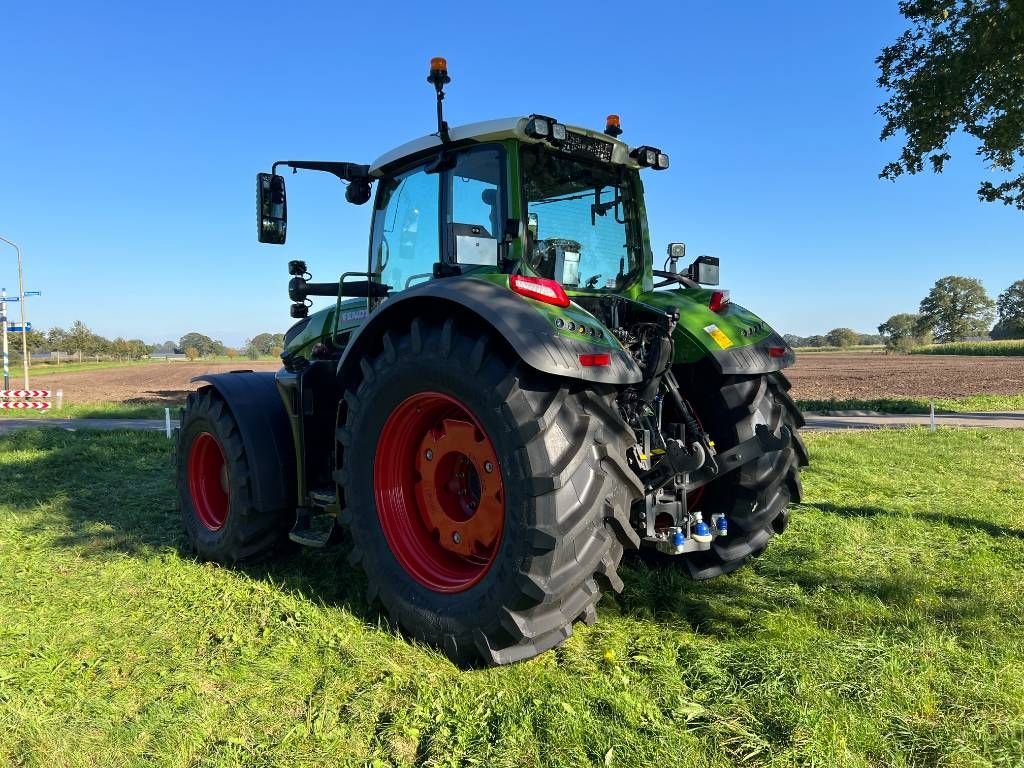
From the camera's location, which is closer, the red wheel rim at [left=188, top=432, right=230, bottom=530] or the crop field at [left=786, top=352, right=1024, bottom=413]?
the red wheel rim at [left=188, top=432, right=230, bottom=530]

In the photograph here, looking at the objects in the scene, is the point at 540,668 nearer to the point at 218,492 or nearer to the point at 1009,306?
the point at 218,492

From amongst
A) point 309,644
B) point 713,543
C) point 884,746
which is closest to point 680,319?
point 713,543

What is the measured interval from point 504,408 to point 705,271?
2366mm

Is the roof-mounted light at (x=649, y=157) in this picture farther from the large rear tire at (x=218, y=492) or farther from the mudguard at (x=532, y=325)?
the large rear tire at (x=218, y=492)

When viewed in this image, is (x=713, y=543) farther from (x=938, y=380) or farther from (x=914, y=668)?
(x=938, y=380)

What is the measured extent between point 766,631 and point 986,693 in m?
0.83

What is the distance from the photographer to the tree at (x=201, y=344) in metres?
105

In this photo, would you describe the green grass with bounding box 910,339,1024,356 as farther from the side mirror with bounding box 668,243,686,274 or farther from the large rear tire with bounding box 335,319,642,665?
the large rear tire with bounding box 335,319,642,665

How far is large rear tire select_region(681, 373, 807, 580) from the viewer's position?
133 inches

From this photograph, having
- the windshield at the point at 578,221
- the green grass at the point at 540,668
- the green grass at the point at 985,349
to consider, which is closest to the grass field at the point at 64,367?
the green grass at the point at 540,668

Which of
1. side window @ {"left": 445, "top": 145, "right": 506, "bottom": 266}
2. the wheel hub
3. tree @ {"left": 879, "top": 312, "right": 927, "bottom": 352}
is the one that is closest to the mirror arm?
side window @ {"left": 445, "top": 145, "right": 506, "bottom": 266}

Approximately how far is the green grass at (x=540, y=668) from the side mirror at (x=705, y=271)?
1788 mm

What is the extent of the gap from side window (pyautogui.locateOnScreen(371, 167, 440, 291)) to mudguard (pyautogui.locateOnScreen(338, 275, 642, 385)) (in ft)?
2.40

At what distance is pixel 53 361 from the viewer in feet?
212
